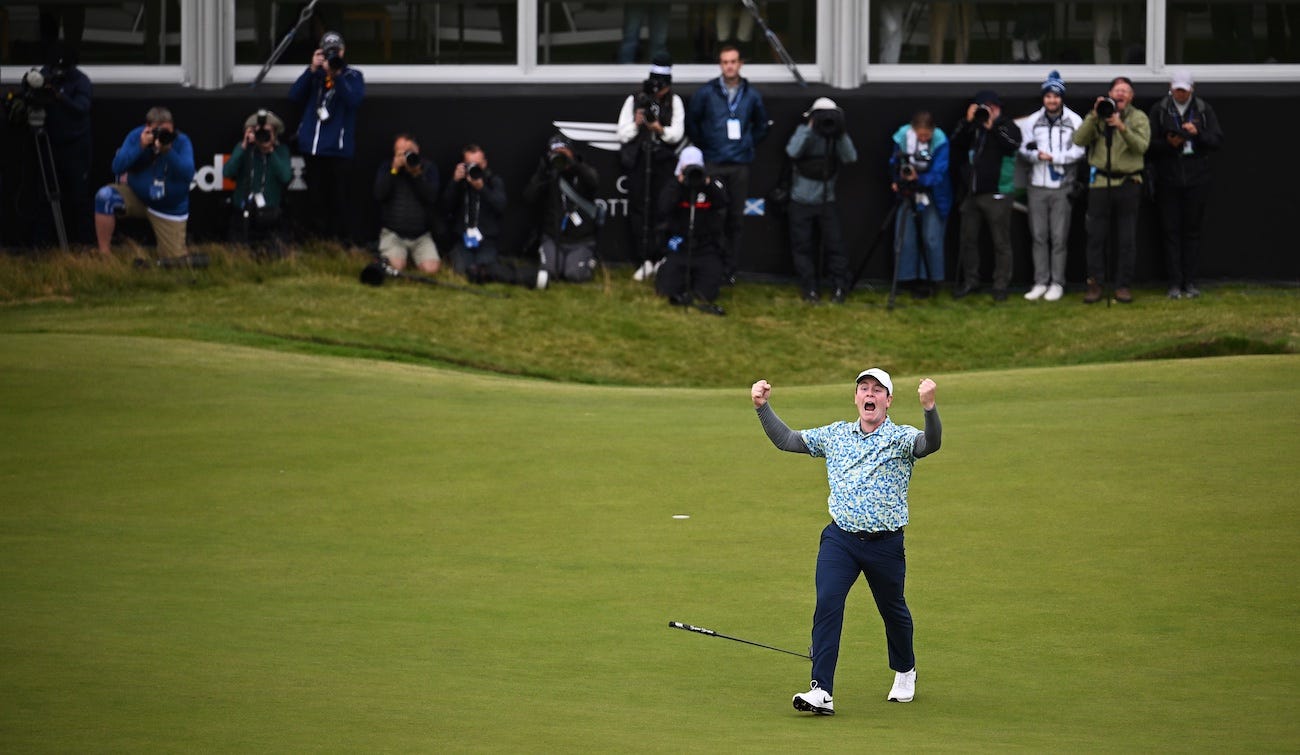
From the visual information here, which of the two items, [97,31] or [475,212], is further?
[97,31]

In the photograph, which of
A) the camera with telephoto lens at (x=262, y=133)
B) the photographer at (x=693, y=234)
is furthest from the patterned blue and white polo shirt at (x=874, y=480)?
the camera with telephoto lens at (x=262, y=133)

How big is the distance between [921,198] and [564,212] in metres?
4.49

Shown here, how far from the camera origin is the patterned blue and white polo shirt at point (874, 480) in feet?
29.2

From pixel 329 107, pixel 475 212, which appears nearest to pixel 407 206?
pixel 475 212

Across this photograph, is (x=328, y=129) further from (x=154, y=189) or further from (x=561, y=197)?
(x=561, y=197)

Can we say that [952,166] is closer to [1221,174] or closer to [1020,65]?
[1020,65]

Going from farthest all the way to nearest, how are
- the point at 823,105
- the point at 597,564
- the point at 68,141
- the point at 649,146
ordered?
1. the point at 68,141
2. the point at 649,146
3. the point at 823,105
4. the point at 597,564

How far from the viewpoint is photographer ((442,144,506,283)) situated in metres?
23.5

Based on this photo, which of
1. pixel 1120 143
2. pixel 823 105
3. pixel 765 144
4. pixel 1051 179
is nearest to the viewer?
pixel 1120 143

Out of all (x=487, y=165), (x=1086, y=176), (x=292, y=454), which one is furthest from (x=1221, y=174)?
(x=292, y=454)

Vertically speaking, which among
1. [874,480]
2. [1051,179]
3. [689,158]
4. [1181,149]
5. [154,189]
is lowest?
[874,480]

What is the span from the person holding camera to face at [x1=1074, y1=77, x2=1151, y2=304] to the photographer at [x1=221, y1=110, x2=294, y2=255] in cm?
996

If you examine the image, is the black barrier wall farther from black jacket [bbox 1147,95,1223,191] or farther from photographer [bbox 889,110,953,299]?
black jacket [bbox 1147,95,1223,191]

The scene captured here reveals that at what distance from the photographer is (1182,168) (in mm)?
23094
